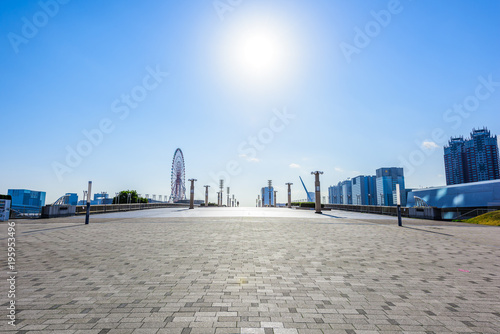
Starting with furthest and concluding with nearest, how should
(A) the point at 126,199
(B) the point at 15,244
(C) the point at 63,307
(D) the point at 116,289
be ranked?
(A) the point at 126,199 → (B) the point at 15,244 → (D) the point at 116,289 → (C) the point at 63,307

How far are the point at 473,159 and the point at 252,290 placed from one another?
157 meters

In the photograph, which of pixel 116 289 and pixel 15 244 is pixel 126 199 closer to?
pixel 15 244

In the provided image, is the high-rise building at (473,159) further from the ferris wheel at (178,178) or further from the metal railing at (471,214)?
the ferris wheel at (178,178)

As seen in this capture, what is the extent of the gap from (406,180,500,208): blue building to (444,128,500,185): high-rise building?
57.1 meters

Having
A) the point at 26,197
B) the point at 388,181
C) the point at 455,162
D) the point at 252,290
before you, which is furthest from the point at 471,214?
the point at 388,181

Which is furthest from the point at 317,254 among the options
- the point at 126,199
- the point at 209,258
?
the point at 126,199

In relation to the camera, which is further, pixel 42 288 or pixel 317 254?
pixel 317 254

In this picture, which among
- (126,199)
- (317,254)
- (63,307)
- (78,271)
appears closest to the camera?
(63,307)

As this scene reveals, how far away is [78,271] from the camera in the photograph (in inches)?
202

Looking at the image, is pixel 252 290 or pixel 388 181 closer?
pixel 252 290

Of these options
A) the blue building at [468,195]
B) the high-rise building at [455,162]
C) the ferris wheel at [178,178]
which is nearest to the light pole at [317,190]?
the blue building at [468,195]

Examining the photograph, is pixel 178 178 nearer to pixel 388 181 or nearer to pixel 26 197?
pixel 26 197

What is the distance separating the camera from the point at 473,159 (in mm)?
120312

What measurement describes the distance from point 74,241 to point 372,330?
912 centimetres
